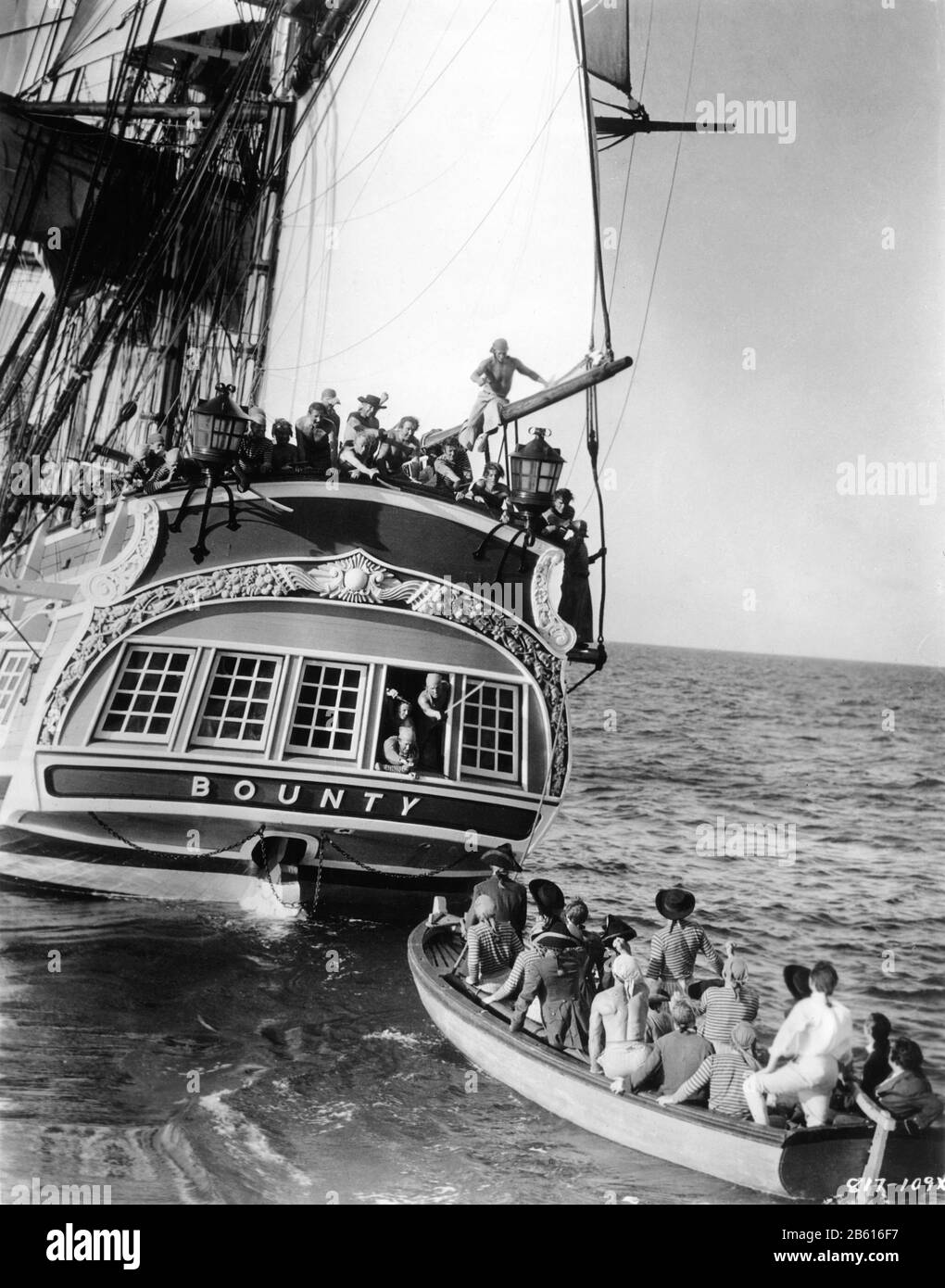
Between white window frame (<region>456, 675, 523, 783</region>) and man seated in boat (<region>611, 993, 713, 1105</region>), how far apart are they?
1604 millimetres

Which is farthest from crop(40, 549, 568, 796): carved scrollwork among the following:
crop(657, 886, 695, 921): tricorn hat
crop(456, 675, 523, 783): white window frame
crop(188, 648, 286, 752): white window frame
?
crop(657, 886, 695, 921): tricorn hat

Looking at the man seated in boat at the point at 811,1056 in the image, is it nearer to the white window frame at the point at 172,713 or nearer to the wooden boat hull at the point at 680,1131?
the wooden boat hull at the point at 680,1131

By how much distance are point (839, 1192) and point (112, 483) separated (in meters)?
4.52

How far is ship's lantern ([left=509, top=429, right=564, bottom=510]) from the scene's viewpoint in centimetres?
552

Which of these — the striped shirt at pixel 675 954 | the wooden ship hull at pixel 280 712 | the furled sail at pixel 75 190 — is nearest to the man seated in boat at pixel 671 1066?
the striped shirt at pixel 675 954

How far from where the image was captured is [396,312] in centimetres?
594

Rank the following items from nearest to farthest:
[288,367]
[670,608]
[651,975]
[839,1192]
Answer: [839,1192]
[651,975]
[670,608]
[288,367]

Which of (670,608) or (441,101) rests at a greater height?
(441,101)

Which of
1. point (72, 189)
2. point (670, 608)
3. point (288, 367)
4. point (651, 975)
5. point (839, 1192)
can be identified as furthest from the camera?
point (72, 189)

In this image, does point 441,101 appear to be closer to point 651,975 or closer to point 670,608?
point 670,608

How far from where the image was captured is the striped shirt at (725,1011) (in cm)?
423

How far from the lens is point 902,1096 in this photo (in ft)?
13.5

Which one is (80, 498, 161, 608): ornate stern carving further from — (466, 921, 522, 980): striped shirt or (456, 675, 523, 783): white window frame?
(466, 921, 522, 980): striped shirt

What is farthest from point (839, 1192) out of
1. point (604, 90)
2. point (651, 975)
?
point (604, 90)
